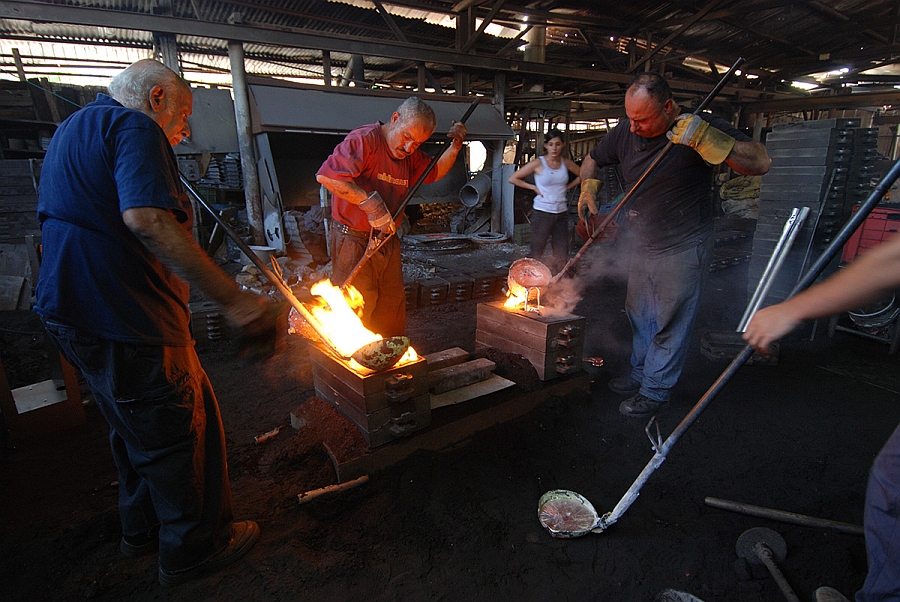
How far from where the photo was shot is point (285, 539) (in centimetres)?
230

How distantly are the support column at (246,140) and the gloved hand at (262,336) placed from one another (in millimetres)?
5996

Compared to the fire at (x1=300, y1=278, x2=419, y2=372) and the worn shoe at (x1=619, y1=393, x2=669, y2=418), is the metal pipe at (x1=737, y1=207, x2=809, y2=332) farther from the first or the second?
the fire at (x1=300, y1=278, x2=419, y2=372)

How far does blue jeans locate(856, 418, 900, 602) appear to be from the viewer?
4.37 ft

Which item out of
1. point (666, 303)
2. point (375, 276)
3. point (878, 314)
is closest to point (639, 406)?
point (666, 303)

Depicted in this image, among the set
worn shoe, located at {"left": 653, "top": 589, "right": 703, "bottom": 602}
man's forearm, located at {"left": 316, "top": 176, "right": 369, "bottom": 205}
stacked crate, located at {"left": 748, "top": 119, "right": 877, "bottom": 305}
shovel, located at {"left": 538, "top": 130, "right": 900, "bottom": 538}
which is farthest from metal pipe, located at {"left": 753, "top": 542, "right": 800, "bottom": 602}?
stacked crate, located at {"left": 748, "top": 119, "right": 877, "bottom": 305}

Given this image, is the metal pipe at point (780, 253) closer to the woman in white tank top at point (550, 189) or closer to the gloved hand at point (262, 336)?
the woman in white tank top at point (550, 189)

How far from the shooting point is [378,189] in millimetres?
3570

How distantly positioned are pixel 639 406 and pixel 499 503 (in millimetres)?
1569

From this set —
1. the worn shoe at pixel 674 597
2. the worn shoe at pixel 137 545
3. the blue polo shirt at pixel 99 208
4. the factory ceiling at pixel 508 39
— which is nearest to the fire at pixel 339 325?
the blue polo shirt at pixel 99 208

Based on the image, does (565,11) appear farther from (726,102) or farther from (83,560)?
(83,560)

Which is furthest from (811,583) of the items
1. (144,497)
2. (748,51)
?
(748,51)

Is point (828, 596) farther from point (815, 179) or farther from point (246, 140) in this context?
point (246, 140)

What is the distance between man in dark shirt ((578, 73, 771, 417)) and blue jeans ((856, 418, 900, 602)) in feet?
6.54

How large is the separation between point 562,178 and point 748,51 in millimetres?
10026
